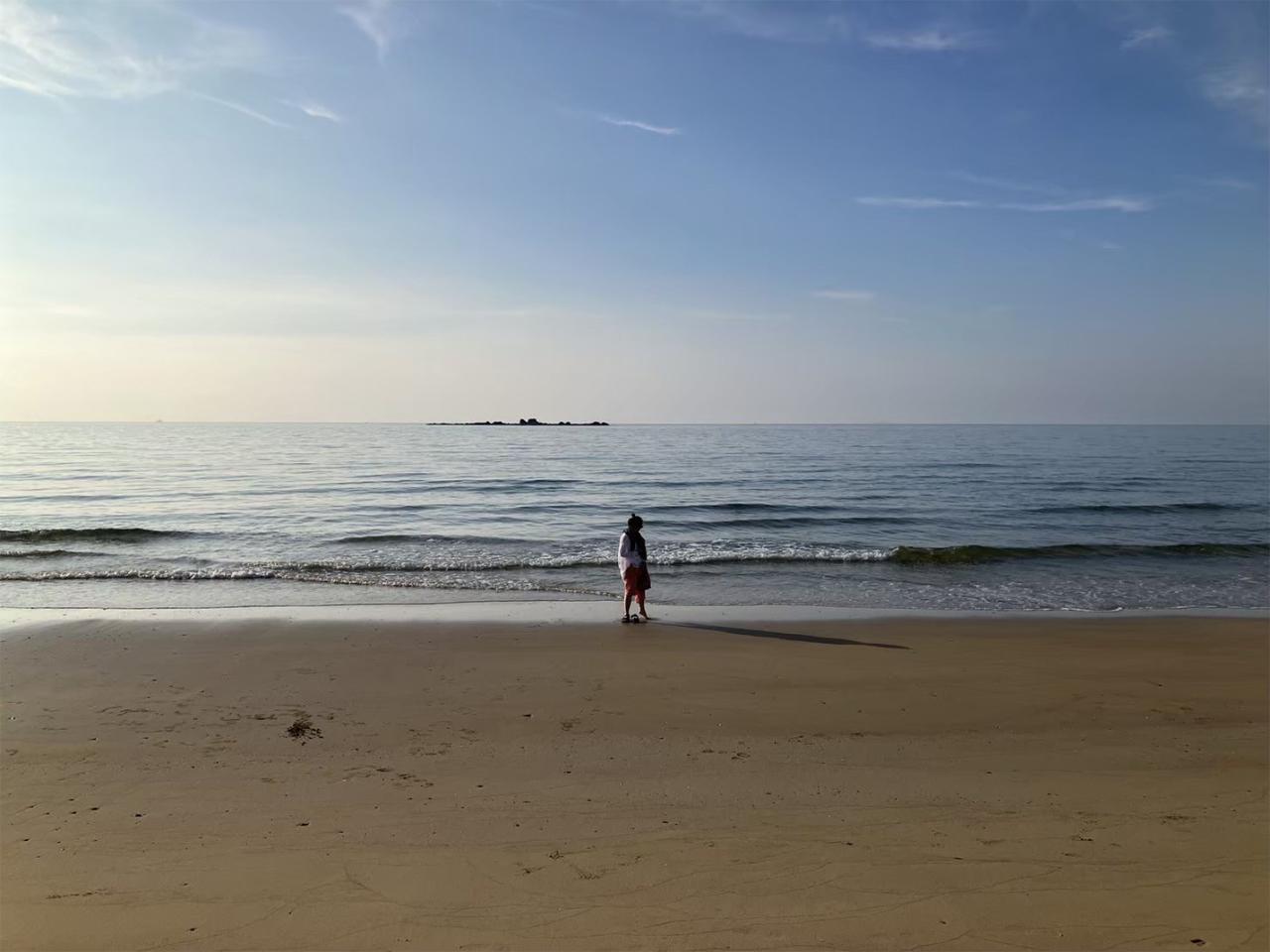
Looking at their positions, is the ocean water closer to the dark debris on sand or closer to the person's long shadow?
the person's long shadow

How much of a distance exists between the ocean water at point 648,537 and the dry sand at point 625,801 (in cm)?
573

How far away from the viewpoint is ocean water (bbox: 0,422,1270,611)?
1552 cm

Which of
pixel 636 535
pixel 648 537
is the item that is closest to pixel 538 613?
pixel 636 535

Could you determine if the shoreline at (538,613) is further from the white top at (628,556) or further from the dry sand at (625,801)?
the dry sand at (625,801)

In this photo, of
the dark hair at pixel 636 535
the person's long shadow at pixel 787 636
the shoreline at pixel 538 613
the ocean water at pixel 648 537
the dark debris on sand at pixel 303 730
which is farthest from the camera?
the ocean water at pixel 648 537

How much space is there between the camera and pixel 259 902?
13.8 feet

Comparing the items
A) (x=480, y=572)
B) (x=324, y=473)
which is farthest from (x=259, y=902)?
(x=324, y=473)

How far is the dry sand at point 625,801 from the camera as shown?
4.07 metres

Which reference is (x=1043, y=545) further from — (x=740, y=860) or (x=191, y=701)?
(x=191, y=701)

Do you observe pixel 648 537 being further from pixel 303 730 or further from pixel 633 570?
pixel 303 730

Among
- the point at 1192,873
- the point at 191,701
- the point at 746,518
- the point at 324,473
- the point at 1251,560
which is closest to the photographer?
the point at 1192,873

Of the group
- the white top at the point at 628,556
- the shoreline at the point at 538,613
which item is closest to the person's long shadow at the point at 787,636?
the shoreline at the point at 538,613

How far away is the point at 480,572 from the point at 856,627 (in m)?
9.15

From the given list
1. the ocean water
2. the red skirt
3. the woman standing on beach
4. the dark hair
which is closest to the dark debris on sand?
the woman standing on beach
